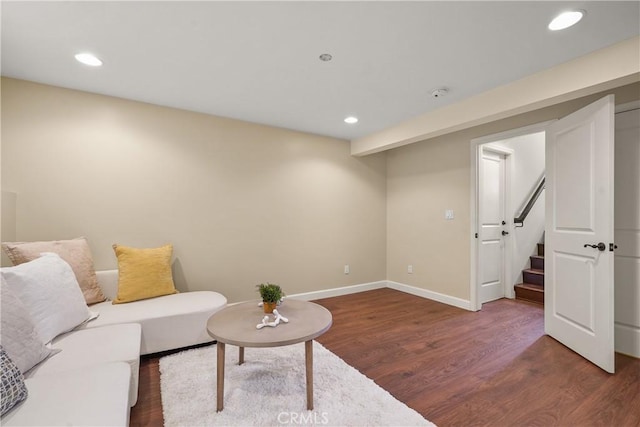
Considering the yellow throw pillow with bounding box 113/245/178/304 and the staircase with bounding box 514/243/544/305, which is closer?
the yellow throw pillow with bounding box 113/245/178/304

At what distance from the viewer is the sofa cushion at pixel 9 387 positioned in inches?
40.6

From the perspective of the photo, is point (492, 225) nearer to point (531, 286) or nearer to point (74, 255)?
point (531, 286)

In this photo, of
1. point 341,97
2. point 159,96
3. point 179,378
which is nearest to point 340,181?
point 341,97

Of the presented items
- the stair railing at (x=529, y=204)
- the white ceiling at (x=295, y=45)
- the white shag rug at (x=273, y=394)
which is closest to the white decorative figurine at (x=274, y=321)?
the white shag rug at (x=273, y=394)

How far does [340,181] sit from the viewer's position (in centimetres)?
435

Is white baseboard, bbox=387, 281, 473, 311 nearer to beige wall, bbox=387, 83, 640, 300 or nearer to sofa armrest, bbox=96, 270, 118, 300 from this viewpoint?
beige wall, bbox=387, 83, 640, 300

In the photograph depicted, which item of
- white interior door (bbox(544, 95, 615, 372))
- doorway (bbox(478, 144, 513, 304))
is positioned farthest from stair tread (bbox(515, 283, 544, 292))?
white interior door (bbox(544, 95, 615, 372))

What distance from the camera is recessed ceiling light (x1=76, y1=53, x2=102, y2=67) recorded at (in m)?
2.12

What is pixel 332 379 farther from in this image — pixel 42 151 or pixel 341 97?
pixel 42 151

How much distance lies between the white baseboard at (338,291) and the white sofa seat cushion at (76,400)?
103 inches

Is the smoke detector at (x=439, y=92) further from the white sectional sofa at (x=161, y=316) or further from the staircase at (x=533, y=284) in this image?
the staircase at (x=533, y=284)

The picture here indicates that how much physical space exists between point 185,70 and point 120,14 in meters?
0.65

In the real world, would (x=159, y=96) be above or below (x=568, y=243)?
above

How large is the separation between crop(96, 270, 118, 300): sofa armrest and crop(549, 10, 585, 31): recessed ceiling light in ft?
12.8
